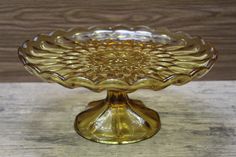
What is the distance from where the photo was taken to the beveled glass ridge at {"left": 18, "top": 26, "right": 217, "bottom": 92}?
0.72 metres

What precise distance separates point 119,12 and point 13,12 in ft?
1.28

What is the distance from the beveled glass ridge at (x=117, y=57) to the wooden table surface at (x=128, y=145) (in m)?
0.11

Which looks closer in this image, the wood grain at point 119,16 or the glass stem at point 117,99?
the glass stem at point 117,99

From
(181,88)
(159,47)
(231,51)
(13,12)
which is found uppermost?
(159,47)

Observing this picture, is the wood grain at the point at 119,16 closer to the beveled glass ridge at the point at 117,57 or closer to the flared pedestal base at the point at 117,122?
the beveled glass ridge at the point at 117,57

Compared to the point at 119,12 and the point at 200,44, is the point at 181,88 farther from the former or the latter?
the point at 119,12

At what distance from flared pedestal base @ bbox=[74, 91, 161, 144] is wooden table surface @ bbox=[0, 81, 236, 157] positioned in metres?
0.02

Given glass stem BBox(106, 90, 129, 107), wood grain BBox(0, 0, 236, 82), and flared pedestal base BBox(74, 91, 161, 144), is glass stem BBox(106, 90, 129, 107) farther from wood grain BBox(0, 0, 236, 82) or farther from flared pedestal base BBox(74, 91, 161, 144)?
wood grain BBox(0, 0, 236, 82)

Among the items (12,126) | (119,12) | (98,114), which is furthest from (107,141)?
(119,12)

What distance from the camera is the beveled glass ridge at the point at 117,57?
Answer: 717mm

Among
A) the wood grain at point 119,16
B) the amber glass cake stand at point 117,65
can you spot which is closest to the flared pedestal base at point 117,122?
the amber glass cake stand at point 117,65

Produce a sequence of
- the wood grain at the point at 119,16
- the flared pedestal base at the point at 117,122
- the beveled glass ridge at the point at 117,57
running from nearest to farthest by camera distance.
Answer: the beveled glass ridge at the point at 117,57
the flared pedestal base at the point at 117,122
the wood grain at the point at 119,16

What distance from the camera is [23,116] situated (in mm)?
902

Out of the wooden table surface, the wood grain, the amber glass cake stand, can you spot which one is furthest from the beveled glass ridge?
the wood grain
